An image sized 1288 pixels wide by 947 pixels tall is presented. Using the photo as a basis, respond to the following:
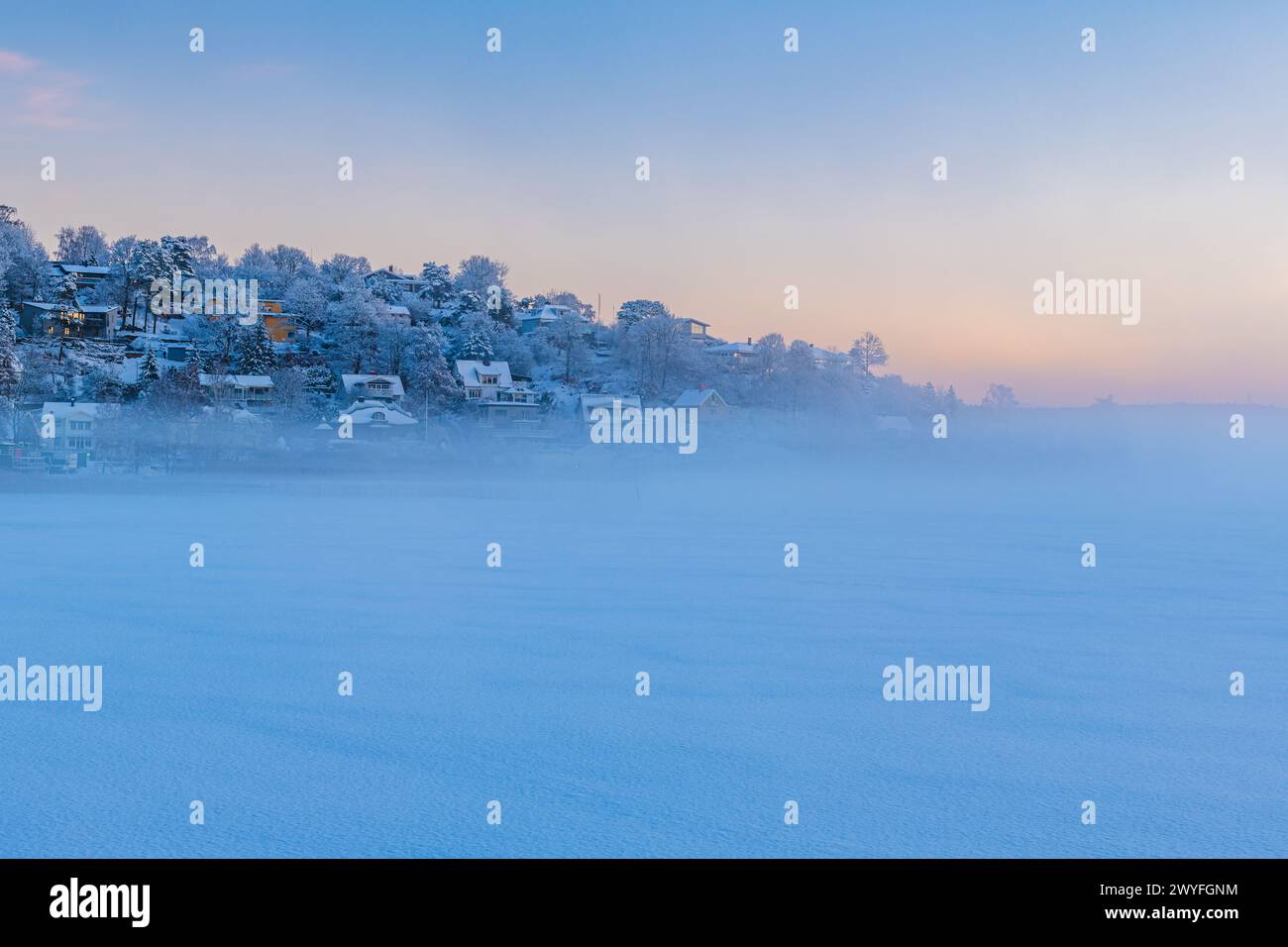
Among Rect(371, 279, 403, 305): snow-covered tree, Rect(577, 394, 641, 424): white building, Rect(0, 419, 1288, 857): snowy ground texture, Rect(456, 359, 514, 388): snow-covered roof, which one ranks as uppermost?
Rect(371, 279, 403, 305): snow-covered tree

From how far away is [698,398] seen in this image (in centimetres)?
9306

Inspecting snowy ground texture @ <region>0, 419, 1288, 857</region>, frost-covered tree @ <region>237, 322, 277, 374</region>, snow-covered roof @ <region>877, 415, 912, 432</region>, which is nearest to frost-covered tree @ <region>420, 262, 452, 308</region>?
frost-covered tree @ <region>237, 322, 277, 374</region>

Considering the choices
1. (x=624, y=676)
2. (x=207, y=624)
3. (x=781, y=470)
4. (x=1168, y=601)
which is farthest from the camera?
(x=781, y=470)

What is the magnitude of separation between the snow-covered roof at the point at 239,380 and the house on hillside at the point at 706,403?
32187mm

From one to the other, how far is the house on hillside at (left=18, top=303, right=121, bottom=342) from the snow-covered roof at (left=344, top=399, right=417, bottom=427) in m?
27.8

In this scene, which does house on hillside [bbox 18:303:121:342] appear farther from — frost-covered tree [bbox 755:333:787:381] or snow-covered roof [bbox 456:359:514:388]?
frost-covered tree [bbox 755:333:787:381]

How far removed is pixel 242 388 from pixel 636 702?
80824mm

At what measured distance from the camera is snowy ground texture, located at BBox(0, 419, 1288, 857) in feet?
17.4

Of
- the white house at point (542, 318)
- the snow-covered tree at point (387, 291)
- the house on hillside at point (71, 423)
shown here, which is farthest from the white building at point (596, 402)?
the house on hillside at point (71, 423)

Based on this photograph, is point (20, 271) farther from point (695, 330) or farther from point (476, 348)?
point (695, 330)
